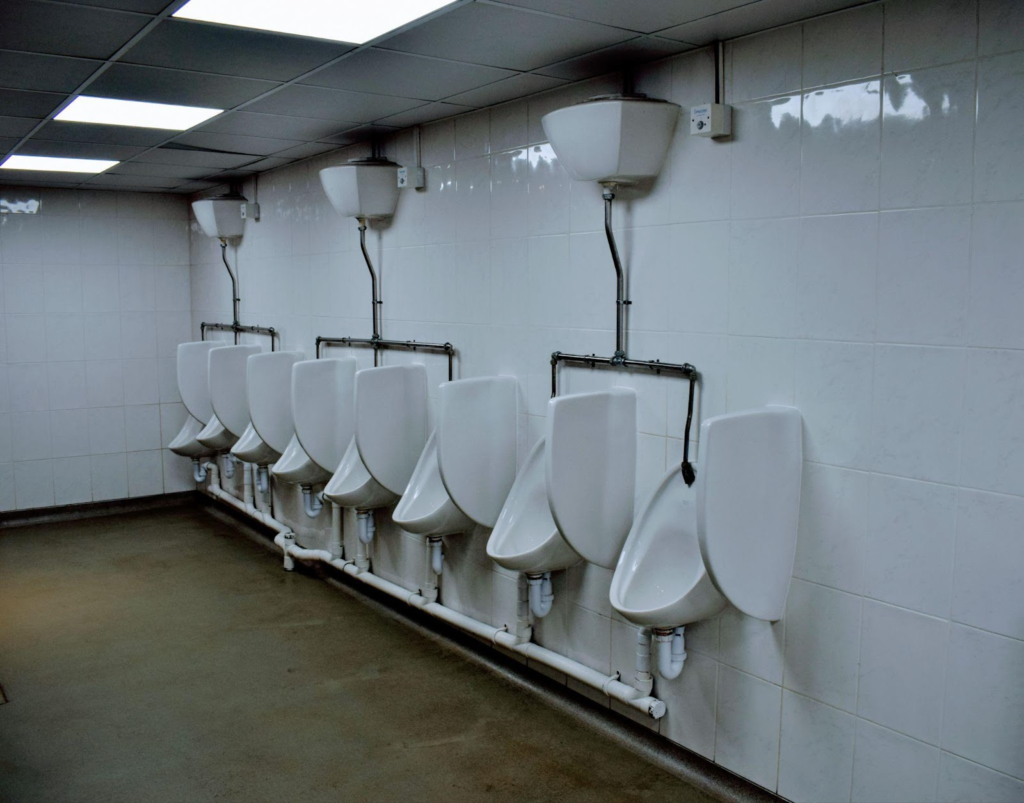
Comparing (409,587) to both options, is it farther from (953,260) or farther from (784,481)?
(953,260)

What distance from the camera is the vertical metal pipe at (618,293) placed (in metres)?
2.64

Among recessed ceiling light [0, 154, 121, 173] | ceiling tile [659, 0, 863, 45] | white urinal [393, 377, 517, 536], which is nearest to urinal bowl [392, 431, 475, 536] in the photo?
white urinal [393, 377, 517, 536]

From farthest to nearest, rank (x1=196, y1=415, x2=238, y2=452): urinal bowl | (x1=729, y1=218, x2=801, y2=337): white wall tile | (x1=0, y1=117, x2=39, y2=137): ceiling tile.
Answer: (x1=196, y1=415, x2=238, y2=452): urinal bowl < (x1=0, y1=117, x2=39, y2=137): ceiling tile < (x1=729, y1=218, x2=801, y2=337): white wall tile

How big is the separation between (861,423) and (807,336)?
10.4 inches

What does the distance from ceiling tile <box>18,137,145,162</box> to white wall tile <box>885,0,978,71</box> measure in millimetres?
3396

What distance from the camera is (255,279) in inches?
203

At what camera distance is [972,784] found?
1961 millimetres

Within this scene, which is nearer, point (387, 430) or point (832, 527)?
point (832, 527)

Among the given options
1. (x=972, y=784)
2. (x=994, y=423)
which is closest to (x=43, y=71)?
(x=994, y=423)

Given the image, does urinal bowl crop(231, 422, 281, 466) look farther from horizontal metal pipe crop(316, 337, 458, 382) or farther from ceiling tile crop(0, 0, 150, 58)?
ceiling tile crop(0, 0, 150, 58)

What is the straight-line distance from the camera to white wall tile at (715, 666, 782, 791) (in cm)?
239

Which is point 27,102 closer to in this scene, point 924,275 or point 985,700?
point 924,275

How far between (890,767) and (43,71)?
10.1ft

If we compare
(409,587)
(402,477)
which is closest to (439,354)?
(402,477)
